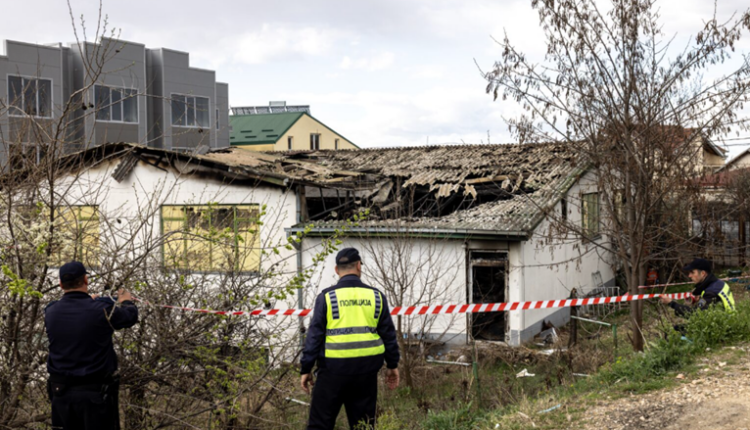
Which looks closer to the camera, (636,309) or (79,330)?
(79,330)

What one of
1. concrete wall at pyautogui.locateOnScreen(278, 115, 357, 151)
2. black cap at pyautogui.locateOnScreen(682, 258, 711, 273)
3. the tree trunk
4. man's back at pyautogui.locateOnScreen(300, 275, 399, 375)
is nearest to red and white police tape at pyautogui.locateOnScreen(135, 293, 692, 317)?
the tree trunk

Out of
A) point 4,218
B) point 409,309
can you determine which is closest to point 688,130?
point 409,309

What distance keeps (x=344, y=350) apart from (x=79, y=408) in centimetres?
200

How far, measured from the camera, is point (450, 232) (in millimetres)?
12969

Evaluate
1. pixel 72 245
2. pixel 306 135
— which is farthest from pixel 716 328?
pixel 306 135

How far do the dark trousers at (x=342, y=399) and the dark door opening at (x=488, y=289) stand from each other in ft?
28.5

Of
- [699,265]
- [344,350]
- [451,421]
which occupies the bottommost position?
[451,421]

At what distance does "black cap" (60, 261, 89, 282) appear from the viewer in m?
4.82

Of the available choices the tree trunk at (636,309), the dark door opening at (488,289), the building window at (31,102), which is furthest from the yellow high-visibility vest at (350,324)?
the dark door opening at (488,289)

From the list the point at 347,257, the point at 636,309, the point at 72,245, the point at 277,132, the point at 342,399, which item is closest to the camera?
the point at 342,399

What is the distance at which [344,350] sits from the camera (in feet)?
16.4

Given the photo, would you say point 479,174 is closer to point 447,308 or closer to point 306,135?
point 447,308

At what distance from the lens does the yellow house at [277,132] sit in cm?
4350

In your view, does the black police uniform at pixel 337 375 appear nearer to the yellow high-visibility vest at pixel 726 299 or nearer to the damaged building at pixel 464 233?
the yellow high-visibility vest at pixel 726 299
